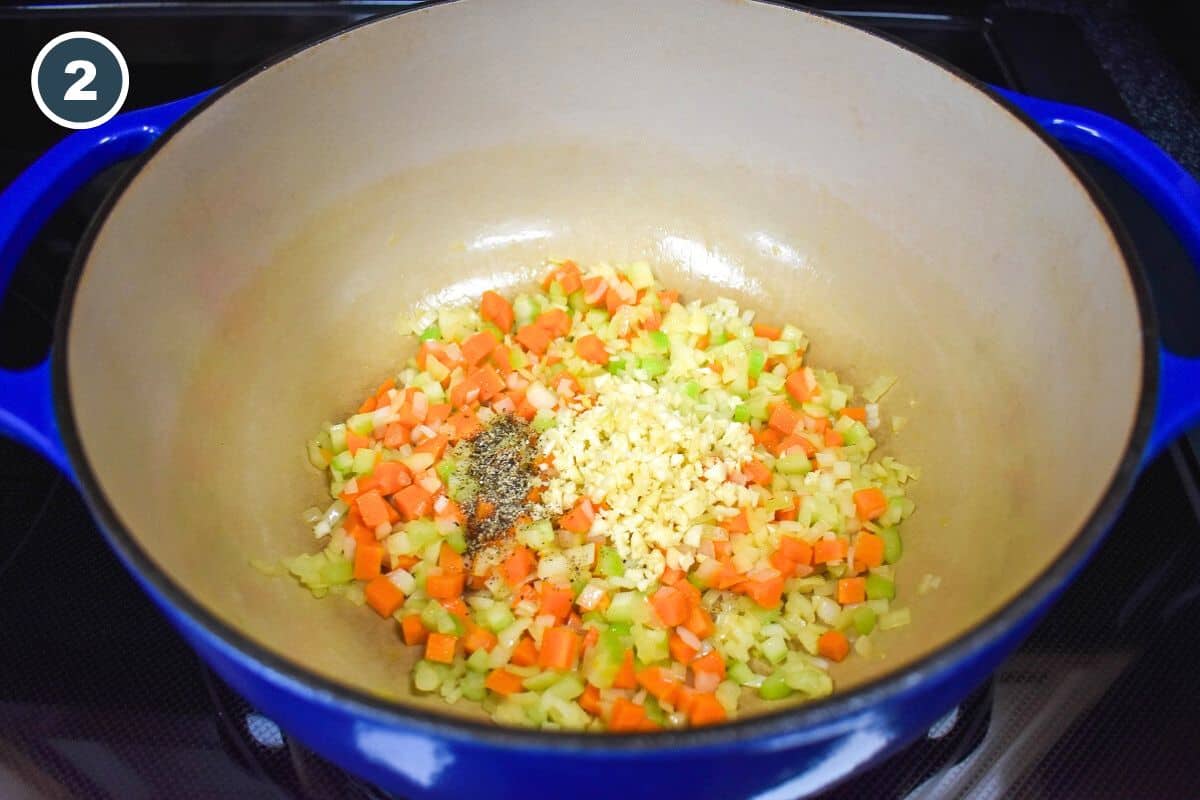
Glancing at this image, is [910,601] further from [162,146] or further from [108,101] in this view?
[108,101]

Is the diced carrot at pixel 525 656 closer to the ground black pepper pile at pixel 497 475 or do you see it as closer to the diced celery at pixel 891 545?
the ground black pepper pile at pixel 497 475

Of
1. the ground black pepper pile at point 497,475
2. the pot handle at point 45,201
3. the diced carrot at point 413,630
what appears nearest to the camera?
the pot handle at point 45,201

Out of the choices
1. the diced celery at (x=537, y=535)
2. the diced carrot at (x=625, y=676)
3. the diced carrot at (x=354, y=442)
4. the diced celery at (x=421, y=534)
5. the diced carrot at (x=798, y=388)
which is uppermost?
the diced carrot at (x=354, y=442)

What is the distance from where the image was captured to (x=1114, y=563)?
3.67 ft

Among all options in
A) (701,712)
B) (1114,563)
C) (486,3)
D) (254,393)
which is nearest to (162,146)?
(254,393)

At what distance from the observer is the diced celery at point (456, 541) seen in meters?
1.14

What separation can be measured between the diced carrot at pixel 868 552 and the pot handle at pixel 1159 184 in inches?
13.8

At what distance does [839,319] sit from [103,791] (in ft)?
3.55

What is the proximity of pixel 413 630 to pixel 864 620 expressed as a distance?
0.51 m

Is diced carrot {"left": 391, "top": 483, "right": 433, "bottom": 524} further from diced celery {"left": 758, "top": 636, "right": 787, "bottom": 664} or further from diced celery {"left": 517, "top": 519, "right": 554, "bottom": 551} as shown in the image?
diced celery {"left": 758, "top": 636, "right": 787, "bottom": 664}

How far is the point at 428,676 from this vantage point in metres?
1.02

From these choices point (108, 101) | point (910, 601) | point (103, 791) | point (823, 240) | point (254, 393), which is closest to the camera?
point (103, 791)

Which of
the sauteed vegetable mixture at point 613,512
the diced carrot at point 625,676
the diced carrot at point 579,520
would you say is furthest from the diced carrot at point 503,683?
the diced carrot at point 579,520

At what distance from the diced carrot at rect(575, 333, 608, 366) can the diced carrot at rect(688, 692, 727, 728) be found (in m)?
0.53
